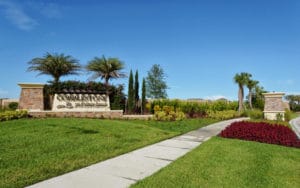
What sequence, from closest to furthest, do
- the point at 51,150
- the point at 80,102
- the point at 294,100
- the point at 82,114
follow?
the point at 51,150, the point at 82,114, the point at 80,102, the point at 294,100

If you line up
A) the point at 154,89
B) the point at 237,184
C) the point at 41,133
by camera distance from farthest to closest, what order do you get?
1. the point at 154,89
2. the point at 41,133
3. the point at 237,184

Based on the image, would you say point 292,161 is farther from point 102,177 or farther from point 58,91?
point 58,91

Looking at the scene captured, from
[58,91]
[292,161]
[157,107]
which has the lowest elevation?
[292,161]

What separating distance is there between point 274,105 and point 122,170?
1261 cm

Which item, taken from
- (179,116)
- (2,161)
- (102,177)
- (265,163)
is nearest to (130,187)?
(102,177)

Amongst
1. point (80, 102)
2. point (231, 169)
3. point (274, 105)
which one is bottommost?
point (231, 169)

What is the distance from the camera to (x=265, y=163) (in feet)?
15.4

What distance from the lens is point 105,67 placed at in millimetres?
18344

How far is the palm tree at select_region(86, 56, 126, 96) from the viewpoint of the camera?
60.4 ft

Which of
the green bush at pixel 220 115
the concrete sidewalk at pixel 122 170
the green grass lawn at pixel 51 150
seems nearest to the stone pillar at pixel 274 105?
the green bush at pixel 220 115

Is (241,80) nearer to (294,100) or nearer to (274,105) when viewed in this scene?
(274,105)

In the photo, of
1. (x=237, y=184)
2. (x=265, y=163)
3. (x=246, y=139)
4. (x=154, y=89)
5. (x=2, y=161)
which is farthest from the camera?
(x=154, y=89)

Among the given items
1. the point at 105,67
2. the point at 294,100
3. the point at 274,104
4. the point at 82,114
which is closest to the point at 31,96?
the point at 82,114

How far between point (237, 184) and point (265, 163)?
5.52 ft
